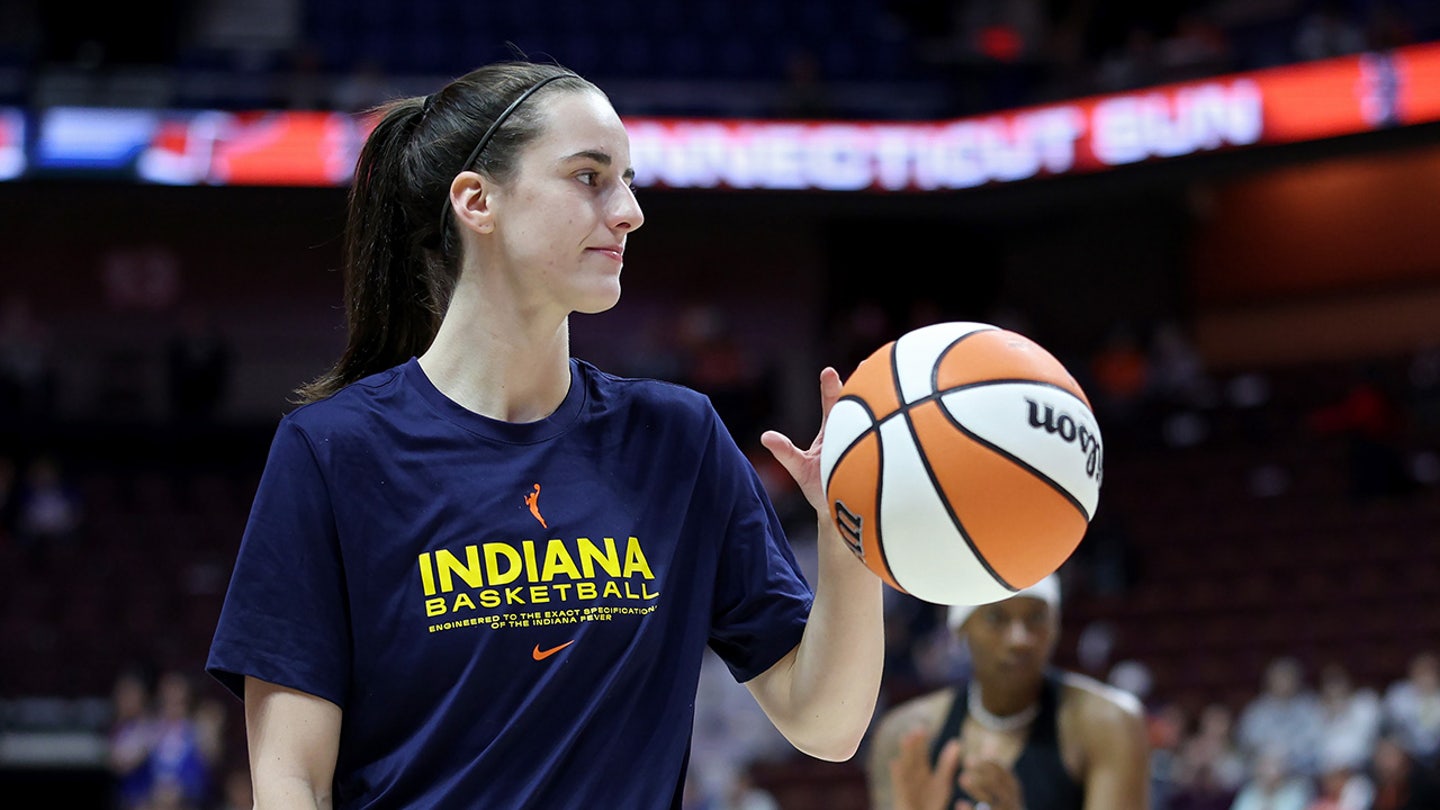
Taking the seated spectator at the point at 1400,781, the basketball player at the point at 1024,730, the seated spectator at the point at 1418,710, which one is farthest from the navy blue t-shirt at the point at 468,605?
the seated spectator at the point at 1418,710

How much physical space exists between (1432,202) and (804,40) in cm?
738

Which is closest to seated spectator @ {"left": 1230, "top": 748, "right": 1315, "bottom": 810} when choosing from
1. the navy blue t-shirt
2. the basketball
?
the basketball

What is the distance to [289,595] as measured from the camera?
229 cm

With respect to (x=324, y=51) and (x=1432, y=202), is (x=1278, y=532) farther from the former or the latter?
(x=324, y=51)

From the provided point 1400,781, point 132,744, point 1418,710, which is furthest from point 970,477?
point 132,744

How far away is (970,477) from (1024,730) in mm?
2312

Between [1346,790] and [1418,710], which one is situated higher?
[1418,710]

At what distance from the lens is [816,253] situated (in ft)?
68.9

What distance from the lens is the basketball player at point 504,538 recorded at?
2.28 m

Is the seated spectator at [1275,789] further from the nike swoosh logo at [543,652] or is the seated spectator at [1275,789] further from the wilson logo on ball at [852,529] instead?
the nike swoosh logo at [543,652]

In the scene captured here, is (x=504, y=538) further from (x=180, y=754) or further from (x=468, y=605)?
(x=180, y=754)

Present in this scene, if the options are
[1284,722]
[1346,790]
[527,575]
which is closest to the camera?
[527,575]

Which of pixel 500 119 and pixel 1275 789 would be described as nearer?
pixel 500 119

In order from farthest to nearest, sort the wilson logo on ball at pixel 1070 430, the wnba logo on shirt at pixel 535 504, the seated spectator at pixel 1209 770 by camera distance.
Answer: the seated spectator at pixel 1209 770 < the wilson logo on ball at pixel 1070 430 < the wnba logo on shirt at pixel 535 504
